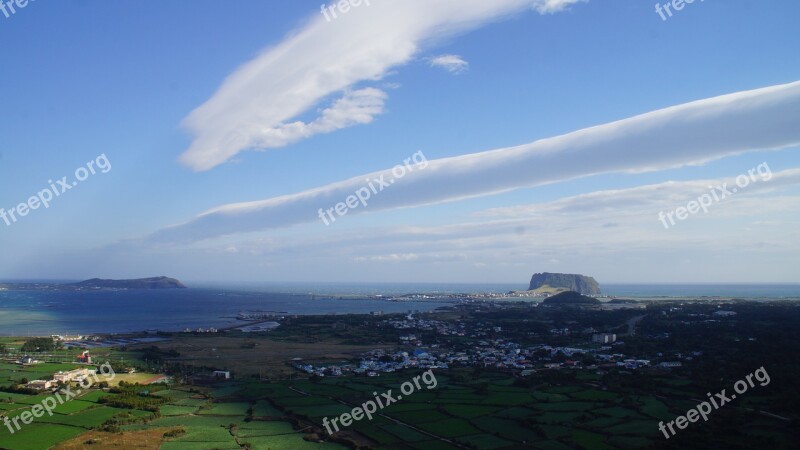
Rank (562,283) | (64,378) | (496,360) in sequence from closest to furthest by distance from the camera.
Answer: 1. (64,378)
2. (496,360)
3. (562,283)

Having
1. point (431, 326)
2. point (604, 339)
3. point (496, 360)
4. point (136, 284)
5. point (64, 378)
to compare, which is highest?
point (136, 284)

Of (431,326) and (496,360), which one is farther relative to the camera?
(431,326)

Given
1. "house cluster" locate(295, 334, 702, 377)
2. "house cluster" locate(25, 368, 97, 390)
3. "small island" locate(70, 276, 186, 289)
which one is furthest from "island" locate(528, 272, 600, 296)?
"small island" locate(70, 276, 186, 289)

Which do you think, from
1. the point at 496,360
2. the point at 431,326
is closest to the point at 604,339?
the point at 496,360

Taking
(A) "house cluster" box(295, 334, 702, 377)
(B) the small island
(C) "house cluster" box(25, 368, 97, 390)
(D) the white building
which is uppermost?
(B) the small island

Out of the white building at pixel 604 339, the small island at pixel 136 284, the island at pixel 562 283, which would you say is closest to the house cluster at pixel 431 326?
the white building at pixel 604 339

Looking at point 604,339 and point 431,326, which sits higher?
point 604,339

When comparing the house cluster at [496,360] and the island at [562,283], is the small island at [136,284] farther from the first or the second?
the house cluster at [496,360]

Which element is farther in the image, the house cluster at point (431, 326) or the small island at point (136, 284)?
the small island at point (136, 284)

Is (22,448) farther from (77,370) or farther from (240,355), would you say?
(240,355)

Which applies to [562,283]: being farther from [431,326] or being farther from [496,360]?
[496,360]

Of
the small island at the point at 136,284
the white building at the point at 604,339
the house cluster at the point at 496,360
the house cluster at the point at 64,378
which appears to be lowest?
the house cluster at the point at 496,360

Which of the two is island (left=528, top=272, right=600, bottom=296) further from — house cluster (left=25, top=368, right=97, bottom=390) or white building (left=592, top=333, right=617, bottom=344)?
house cluster (left=25, top=368, right=97, bottom=390)
